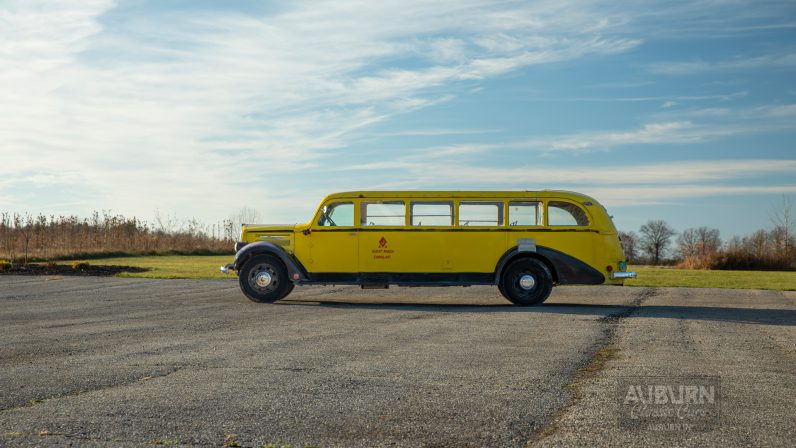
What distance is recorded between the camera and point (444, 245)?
1717 cm

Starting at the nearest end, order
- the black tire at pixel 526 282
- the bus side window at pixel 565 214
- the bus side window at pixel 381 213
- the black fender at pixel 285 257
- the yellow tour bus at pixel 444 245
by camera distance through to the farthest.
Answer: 1. the black tire at pixel 526 282
2. the yellow tour bus at pixel 444 245
3. the bus side window at pixel 565 214
4. the black fender at pixel 285 257
5. the bus side window at pixel 381 213

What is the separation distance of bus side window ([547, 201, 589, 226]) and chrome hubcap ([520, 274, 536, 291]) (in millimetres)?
1195

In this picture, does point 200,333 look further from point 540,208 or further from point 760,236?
point 760,236

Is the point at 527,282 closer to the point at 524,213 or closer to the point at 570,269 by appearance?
the point at 570,269

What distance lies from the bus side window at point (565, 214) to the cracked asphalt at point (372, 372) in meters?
2.18

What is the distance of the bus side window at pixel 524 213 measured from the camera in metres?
17.1

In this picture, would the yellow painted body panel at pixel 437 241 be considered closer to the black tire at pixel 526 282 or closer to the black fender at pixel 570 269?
the black fender at pixel 570 269

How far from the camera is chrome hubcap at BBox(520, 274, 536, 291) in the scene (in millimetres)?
16797

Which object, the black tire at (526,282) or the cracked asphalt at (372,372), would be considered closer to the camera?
the cracked asphalt at (372,372)

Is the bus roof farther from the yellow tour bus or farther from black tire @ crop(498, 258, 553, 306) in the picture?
black tire @ crop(498, 258, 553, 306)

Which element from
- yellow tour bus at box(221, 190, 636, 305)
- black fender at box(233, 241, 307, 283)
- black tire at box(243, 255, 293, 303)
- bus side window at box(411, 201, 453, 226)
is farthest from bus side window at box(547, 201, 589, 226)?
black tire at box(243, 255, 293, 303)

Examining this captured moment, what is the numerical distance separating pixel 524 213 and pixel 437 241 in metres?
1.88

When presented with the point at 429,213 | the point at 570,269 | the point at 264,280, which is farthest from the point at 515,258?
the point at 264,280

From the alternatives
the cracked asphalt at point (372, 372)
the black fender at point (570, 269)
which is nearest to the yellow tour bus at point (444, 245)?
the black fender at point (570, 269)
